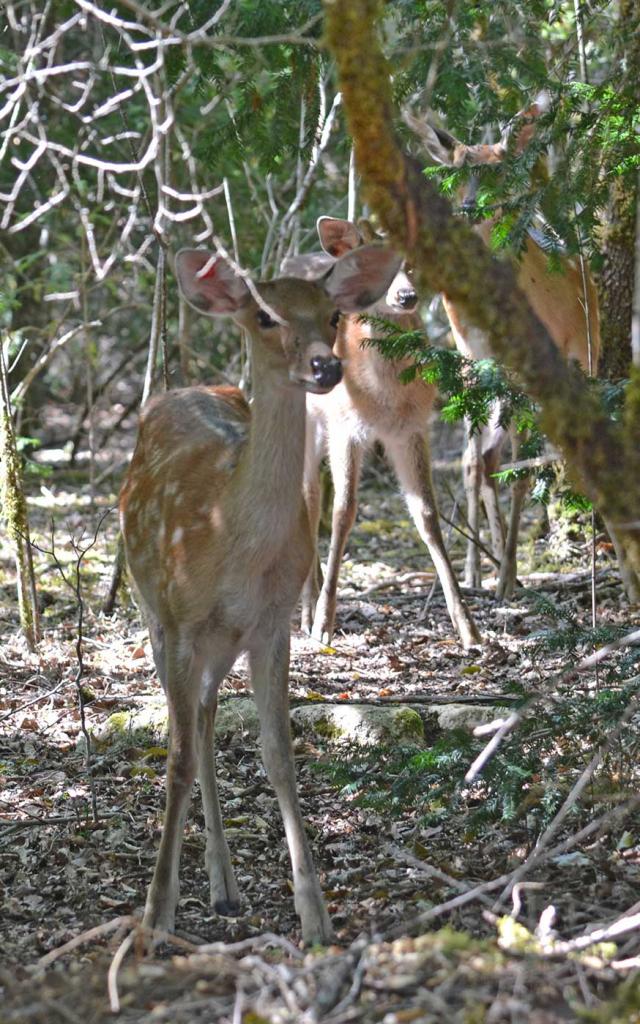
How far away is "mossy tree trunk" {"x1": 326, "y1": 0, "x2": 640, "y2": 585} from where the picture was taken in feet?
11.6

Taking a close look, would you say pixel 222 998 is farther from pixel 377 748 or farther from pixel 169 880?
pixel 377 748

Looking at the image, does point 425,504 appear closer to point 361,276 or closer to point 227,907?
point 361,276

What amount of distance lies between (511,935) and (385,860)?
1452mm

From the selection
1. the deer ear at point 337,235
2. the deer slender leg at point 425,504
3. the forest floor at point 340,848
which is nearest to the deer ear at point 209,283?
Result: the forest floor at point 340,848

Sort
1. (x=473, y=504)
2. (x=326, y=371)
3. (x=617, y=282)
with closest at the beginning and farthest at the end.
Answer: (x=326, y=371), (x=617, y=282), (x=473, y=504)

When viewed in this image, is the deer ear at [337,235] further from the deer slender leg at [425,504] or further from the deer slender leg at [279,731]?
the deer slender leg at [279,731]

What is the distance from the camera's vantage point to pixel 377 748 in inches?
191

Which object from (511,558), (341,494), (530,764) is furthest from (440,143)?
(530,764)

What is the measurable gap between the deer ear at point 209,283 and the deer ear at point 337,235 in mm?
3280

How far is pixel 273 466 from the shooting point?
4.66 metres

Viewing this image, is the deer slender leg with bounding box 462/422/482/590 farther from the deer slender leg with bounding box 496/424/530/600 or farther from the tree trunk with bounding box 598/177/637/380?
the tree trunk with bounding box 598/177/637/380

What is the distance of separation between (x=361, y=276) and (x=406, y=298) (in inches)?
122

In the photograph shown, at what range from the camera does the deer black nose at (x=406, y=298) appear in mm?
7918

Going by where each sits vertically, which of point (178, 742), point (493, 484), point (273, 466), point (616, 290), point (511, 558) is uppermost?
point (616, 290)
